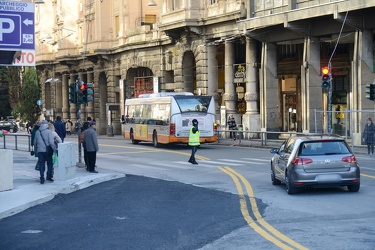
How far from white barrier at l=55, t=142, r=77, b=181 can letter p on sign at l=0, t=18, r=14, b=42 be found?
404 centimetres

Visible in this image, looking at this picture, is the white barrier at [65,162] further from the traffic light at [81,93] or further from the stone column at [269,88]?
the stone column at [269,88]

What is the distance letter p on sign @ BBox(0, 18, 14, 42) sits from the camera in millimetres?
19922

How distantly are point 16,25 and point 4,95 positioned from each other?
272ft

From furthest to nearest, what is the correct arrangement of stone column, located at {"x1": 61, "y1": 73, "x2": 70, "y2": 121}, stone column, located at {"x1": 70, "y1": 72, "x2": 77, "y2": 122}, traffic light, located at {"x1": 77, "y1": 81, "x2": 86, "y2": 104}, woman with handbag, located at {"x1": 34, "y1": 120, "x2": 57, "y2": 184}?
stone column, located at {"x1": 61, "y1": 73, "x2": 70, "y2": 121}, stone column, located at {"x1": 70, "y1": 72, "x2": 77, "y2": 122}, traffic light, located at {"x1": 77, "y1": 81, "x2": 86, "y2": 104}, woman with handbag, located at {"x1": 34, "y1": 120, "x2": 57, "y2": 184}

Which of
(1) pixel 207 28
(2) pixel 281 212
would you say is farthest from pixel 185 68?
(2) pixel 281 212

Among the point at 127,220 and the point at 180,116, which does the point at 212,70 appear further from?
the point at 127,220

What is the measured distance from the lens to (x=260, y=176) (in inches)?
975

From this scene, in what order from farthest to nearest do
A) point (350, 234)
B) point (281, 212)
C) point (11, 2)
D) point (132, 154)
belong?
point (132, 154) < point (11, 2) < point (281, 212) < point (350, 234)

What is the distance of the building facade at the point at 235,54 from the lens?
41312 mm

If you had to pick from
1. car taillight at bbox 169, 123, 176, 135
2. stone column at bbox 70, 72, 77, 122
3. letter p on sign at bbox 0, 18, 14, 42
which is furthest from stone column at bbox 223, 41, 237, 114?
letter p on sign at bbox 0, 18, 14, 42

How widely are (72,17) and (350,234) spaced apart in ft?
227

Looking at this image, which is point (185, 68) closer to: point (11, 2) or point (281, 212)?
point (11, 2)

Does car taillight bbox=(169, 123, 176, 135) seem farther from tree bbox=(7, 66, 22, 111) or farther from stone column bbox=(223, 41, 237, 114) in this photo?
tree bbox=(7, 66, 22, 111)

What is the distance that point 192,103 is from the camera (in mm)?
41812
